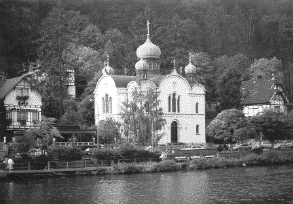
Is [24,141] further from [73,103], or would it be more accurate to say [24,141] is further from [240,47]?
[240,47]

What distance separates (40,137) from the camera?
69625 mm

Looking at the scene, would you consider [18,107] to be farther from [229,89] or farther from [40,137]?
[229,89]

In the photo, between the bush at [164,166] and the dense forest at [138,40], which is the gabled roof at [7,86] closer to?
the dense forest at [138,40]

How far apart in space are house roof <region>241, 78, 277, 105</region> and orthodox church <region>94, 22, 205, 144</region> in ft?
36.2

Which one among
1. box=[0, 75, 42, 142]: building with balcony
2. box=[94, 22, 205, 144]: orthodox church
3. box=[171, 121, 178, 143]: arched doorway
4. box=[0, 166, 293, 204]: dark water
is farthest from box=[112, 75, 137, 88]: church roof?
box=[0, 166, 293, 204]: dark water

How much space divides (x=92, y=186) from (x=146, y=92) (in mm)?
30293

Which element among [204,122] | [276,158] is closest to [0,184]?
→ [276,158]

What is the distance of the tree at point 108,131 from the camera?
77938 mm

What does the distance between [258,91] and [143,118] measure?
28.8 m

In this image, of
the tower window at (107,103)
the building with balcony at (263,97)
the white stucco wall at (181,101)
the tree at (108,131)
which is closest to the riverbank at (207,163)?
the tree at (108,131)

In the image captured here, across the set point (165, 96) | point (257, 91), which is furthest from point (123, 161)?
point (257, 91)

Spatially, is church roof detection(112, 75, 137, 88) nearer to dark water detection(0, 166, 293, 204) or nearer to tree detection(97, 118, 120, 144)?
tree detection(97, 118, 120, 144)

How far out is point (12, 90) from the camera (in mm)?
77750

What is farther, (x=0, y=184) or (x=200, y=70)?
(x=200, y=70)
